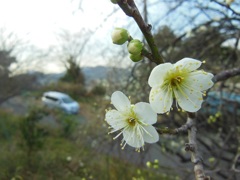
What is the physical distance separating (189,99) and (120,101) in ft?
0.56

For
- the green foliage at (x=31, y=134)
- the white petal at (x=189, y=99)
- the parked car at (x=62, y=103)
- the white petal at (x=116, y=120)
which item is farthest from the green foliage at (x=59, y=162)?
the parked car at (x=62, y=103)

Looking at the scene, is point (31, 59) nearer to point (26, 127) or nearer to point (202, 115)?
point (26, 127)

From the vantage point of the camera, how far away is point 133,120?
35.0 inches

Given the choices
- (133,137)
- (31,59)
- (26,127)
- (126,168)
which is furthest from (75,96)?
(133,137)

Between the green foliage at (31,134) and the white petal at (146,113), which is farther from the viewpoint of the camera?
the green foliage at (31,134)

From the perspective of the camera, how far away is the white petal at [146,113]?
791mm

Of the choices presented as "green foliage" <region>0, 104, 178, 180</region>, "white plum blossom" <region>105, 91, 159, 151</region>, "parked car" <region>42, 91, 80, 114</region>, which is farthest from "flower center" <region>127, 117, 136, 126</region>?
"parked car" <region>42, 91, 80, 114</region>

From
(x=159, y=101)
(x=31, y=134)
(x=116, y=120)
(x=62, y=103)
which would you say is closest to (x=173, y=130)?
(x=159, y=101)

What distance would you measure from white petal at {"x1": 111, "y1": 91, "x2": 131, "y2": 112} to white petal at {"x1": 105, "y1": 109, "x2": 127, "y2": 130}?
2 centimetres

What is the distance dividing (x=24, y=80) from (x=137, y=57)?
10.9m

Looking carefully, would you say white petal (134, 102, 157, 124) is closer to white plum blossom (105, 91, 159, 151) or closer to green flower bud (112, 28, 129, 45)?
white plum blossom (105, 91, 159, 151)

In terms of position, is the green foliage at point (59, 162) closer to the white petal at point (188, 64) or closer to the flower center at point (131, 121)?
the flower center at point (131, 121)

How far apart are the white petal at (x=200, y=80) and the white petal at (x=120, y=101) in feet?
0.55

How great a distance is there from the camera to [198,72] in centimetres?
86
